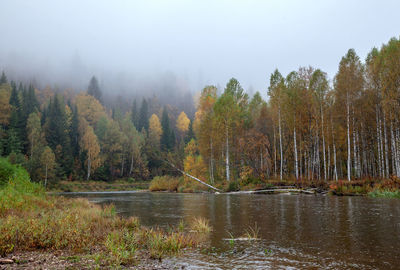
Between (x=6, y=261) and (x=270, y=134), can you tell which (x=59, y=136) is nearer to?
(x=270, y=134)

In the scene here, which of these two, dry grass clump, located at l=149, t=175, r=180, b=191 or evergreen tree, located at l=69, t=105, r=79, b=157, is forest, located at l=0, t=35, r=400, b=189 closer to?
evergreen tree, located at l=69, t=105, r=79, b=157

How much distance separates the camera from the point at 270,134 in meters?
41.9

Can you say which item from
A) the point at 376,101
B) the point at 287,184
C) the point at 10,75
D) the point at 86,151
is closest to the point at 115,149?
the point at 86,151

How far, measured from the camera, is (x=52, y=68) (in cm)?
15925

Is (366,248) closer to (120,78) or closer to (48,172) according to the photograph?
(48,172)

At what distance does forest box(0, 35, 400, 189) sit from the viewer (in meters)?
29.2

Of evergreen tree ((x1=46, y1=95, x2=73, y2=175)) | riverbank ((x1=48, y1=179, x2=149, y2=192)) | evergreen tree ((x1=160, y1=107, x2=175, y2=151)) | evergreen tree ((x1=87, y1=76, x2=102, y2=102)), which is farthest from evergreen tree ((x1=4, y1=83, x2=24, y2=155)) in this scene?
evergreen tree ((x1=87, y1=76, x2=102, y2=102))

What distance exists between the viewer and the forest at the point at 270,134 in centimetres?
2925

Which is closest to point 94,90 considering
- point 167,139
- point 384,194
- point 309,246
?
point 167,139

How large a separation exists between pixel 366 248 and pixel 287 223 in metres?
4.26

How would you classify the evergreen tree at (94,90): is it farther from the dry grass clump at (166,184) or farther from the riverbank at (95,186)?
the dry grass clump at (166,184)

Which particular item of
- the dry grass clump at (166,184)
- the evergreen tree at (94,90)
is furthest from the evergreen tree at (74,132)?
the evergreen tree at (94,90)

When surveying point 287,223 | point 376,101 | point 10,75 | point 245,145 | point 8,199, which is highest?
point 10,75

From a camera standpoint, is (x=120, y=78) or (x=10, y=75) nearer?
(x=10, y=75)
